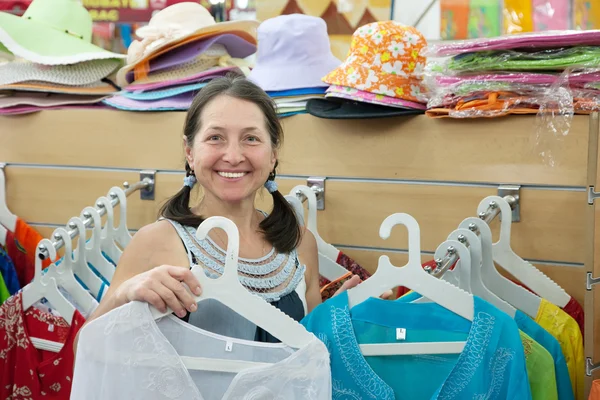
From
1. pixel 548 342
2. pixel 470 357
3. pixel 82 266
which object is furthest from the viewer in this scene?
pixel 82 266

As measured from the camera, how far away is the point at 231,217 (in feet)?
5.40

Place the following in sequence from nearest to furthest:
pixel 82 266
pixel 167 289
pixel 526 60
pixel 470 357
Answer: pixel 167 289 < pixel 470 357 < pixel 526 60 < pixel 82 266

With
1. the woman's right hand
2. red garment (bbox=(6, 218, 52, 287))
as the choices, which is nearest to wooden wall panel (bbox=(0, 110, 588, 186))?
red garment (bbox=(6, 218, 52, 287))

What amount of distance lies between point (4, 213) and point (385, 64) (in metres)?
1.34

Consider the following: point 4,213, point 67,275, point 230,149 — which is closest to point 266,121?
point 230,149

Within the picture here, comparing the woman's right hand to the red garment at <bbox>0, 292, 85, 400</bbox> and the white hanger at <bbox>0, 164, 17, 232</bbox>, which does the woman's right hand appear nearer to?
the red garment at <bbox>0, 292, 85, 400</bbox>

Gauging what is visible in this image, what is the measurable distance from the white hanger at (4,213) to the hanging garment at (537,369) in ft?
5.54

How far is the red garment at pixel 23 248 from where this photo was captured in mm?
2527

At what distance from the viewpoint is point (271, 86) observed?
2.36 m

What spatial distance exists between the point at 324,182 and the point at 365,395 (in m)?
0.93

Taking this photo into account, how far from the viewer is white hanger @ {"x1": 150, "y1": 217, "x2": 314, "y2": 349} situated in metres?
1.33

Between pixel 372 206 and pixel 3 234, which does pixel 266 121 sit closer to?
pixel 372 206

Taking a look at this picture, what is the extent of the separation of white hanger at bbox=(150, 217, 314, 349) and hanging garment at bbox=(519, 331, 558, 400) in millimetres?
471

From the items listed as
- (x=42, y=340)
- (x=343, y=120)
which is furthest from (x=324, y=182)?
(x=42, y=340)
